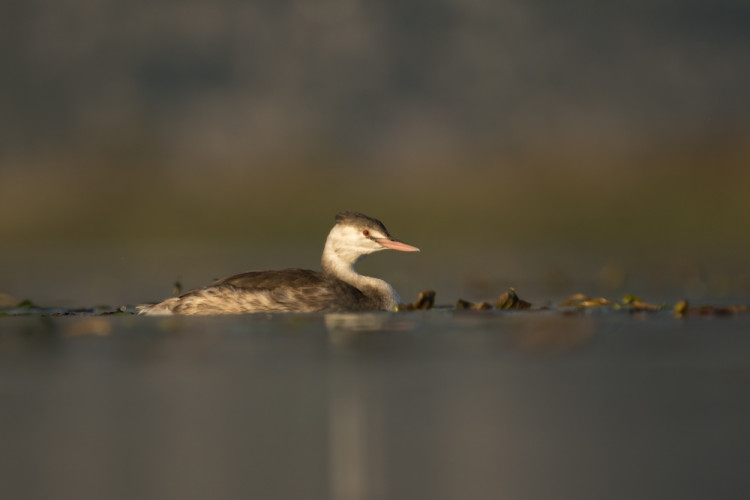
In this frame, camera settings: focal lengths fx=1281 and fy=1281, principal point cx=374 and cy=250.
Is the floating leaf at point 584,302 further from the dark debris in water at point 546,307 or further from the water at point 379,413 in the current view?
the water at point 379,413

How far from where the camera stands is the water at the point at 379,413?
8.44 meters

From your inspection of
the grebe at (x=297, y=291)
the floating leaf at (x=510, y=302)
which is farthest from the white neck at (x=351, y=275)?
the floating leaf at (x=510, y=302)

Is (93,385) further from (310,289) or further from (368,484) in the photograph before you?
(310,289)

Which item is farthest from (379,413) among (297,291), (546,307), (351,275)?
(546,307)

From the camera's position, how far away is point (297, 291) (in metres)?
17.1

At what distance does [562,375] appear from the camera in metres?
11.8

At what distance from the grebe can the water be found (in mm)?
1781

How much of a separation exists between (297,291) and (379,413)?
23.1 ft

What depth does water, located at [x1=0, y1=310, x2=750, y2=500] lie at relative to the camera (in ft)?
27.7

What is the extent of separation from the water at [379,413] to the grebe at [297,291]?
1.78m

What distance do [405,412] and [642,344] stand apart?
4457mm

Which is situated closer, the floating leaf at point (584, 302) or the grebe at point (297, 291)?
the grebe at point (297, 291)

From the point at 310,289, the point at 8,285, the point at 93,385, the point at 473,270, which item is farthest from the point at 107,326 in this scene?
the point at 473,270

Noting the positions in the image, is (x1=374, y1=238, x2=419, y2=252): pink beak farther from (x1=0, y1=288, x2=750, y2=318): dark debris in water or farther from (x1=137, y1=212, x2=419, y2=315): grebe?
(x1=0, y1=288, x2=750, y2=318): dark debris in water
